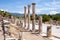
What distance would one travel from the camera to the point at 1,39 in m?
14.0

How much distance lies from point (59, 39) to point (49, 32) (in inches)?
74.2

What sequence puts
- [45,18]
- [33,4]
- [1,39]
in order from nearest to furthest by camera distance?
[1,39], [33,4], [45,18]

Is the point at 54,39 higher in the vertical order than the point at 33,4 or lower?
lower

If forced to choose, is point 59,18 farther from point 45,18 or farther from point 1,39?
point 1,39

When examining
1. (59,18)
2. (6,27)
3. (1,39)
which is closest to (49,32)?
(1,39)

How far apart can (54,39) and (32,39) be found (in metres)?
1.90

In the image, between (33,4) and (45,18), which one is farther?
(45,18)

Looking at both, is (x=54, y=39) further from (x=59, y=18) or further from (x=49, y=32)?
(x=59, y=18)

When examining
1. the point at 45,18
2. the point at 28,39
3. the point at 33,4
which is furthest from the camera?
the point at 45,18

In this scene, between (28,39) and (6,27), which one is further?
(28,39)

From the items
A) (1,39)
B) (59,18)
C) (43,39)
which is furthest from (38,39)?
(59,18)

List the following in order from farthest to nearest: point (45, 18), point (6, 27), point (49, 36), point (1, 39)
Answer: point (45, 18) < point (49, 36) < point (1, 39) < point (6, 27)

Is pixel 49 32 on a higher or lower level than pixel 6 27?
lower

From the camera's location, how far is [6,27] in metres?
9.44
